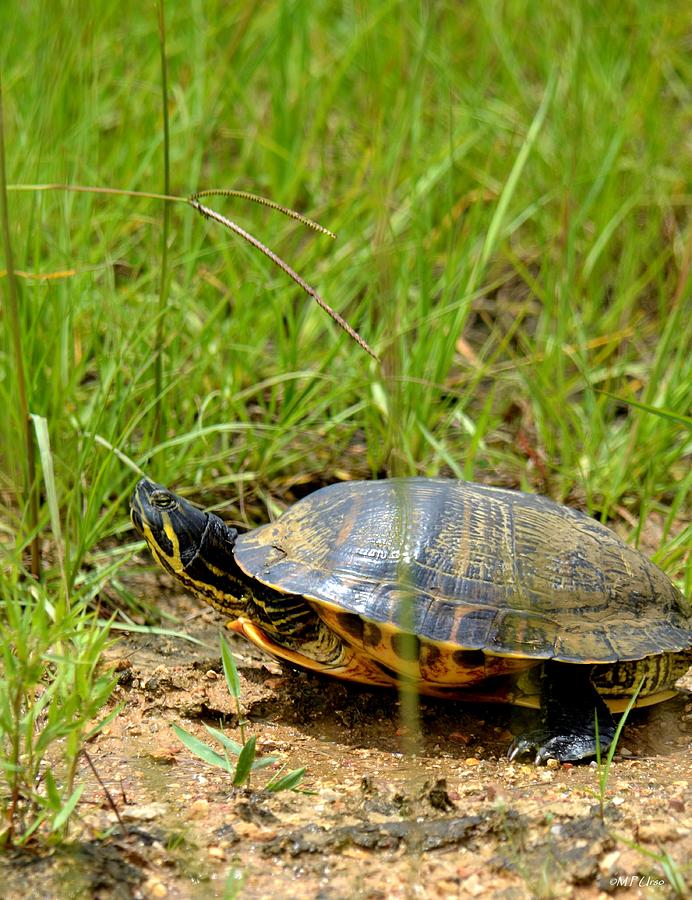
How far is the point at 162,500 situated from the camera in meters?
2.62

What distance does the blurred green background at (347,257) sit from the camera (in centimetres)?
304

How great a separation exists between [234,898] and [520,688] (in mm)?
1054

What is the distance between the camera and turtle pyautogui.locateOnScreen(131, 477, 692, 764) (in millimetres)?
2328

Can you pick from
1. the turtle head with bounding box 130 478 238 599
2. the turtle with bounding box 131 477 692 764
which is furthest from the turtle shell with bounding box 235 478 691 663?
the turtle head with bounding box 130 478 238 599

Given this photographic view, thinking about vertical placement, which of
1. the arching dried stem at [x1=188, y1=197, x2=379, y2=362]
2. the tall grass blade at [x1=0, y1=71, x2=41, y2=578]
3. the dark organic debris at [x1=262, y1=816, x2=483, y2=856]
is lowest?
the dark organic debris at [x1=262, y1=816, x2=483, y2=856]

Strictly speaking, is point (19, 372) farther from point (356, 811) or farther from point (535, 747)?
point (535, 747)

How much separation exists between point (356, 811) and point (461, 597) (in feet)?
2.02

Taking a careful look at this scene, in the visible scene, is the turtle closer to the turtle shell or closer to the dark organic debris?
the turtle shell

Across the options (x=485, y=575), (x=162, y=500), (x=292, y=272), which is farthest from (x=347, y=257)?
(x=292, y=272)

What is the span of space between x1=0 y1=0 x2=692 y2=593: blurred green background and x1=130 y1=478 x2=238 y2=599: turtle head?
0.11 m

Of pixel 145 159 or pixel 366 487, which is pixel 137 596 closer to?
pixel 366 487

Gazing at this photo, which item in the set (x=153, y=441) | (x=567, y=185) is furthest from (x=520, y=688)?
(x=567, y=185)

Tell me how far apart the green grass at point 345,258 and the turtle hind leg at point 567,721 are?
573mm

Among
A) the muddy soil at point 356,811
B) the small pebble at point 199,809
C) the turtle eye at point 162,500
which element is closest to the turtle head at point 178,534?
the turtle eye at point 162,500
